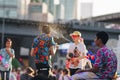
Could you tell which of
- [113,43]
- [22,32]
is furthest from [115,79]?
[22,32]

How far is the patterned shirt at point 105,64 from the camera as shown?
1017cm

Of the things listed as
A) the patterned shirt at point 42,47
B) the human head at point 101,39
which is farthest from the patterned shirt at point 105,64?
the patterned shirt at point 42,47

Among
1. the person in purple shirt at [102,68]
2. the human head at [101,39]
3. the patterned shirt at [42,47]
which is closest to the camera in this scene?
the person in purple shirt at [102,68]

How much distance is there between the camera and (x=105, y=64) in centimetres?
1021

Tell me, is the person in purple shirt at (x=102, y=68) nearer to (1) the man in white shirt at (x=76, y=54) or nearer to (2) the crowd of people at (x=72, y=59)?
(2) the crowd of people at (x=72, y=59)

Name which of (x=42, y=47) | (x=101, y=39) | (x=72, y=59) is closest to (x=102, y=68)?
(x=101, y=39)

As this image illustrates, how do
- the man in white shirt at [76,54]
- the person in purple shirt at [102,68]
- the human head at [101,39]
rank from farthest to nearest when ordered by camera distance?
the man in white shirt at [76,54] < the human head at [101,39] < the person in purple shirt at [102,68]

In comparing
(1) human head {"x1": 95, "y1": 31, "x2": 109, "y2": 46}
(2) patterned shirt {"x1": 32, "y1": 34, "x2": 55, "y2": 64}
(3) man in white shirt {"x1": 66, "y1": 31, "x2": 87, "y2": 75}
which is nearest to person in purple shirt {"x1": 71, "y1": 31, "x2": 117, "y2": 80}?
(1) human head {"x1": 95, "y1": 31, "x2": 109, "y2": 46}

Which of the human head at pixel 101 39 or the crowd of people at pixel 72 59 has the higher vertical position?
the human head at pixel 101 39

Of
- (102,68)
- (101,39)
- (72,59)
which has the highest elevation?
(101,39)

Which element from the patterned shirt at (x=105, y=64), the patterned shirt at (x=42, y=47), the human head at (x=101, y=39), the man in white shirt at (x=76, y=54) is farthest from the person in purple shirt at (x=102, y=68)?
the man in white shirt at (x=76, y=54)

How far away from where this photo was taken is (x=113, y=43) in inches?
918

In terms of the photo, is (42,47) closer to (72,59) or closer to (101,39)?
(72,59)

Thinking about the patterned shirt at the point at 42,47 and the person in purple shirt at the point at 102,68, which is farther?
the patterned shirt at the point at 42,47
